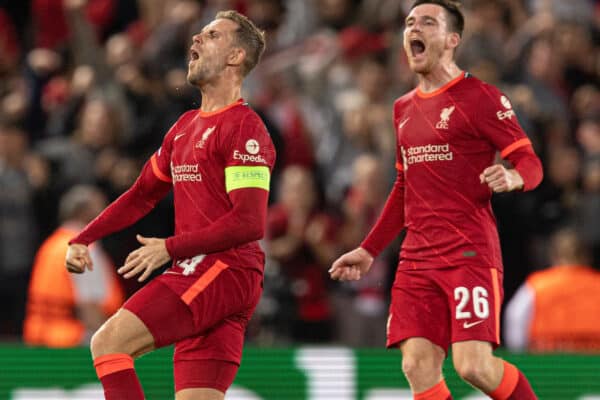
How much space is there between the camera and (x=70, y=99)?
38.4 feet

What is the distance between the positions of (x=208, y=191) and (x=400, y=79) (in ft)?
19.3

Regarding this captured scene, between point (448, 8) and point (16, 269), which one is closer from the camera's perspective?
point (448, 8)

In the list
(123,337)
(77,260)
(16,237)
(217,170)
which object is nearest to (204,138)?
(217,170)

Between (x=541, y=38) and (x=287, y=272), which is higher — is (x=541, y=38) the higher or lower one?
the higher one

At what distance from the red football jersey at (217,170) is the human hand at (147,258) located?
24cm

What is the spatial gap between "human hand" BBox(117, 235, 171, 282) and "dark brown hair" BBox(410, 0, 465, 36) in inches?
73.6

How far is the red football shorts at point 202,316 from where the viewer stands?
588 centimetres

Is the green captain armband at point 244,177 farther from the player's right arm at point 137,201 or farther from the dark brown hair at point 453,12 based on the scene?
the dark brown hair at point 453,12

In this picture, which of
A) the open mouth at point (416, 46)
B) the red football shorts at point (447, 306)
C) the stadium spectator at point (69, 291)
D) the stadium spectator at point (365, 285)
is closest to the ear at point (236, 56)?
the open mouth at point (416, 46)

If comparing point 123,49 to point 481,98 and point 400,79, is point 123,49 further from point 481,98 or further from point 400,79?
point 481,98

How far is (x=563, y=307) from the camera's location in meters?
9.65

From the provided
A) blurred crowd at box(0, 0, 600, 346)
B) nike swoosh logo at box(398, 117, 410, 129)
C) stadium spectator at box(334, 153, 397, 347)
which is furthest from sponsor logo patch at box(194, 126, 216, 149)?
stadium spectator at box(334, 153, 397, 347)

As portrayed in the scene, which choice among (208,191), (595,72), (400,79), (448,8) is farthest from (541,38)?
(208,191)

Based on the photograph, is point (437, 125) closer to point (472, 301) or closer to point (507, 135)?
point (507, 135)
